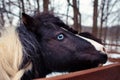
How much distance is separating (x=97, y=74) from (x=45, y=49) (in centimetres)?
53

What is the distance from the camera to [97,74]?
165 cm

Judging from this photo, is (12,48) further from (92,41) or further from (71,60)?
(92,41)

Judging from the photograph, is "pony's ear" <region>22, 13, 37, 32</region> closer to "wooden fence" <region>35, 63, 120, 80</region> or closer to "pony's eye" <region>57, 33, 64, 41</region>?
"pony's eye" <region>57, 33, 64, 41</region>

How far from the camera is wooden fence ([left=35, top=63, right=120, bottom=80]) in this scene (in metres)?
1.47

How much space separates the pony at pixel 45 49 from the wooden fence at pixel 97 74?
22cm

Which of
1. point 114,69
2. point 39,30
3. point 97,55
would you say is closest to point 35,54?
point 39,30

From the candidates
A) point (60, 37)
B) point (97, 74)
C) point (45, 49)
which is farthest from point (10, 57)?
point (97, 74)

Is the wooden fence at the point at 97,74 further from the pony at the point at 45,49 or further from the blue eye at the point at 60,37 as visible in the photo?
the blue eye at the point at 60,37

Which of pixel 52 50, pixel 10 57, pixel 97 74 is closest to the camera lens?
pixel 97 74

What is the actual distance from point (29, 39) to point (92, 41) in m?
0.48

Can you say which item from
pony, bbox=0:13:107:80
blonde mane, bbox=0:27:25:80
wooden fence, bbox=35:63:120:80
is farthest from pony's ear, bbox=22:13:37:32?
wooden fence, bbox=35:63:120:80

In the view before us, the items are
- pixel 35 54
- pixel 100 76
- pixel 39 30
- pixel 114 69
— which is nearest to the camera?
pixel 100 76

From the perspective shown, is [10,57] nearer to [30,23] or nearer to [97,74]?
[30,23]

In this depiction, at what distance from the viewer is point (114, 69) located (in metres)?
1.78
